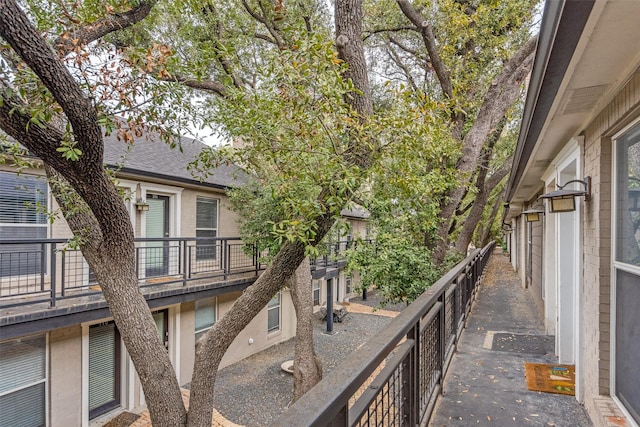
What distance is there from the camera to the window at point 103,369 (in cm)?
690

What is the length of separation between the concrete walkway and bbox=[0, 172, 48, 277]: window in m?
6.65

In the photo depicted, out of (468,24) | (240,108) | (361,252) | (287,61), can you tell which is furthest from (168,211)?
(468,24)

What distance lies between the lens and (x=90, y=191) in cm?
359

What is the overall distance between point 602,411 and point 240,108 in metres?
4.34

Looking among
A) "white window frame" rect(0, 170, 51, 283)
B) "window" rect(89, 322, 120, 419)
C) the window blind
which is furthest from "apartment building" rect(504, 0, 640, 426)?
"window" rect(89, 322, 120, 419)

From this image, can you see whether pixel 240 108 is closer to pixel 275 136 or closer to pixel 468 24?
pixel 275 136

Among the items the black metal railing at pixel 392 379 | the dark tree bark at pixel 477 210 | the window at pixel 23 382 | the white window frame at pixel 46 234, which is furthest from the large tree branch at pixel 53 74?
the dark tree bark at pixel 477 210

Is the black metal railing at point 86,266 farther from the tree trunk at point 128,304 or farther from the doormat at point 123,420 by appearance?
the doormat at point 123,420

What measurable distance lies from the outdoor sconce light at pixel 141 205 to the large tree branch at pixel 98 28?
3.65m

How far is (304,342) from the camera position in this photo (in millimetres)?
8883

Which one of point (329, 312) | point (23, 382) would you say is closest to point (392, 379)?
point (23, 382)

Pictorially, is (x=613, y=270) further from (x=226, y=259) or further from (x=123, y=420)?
(x=123, y=420)

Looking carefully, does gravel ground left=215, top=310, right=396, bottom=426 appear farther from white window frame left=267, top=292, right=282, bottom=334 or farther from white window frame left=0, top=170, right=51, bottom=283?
white window frame left=0, top=170, right=51, bottom=283

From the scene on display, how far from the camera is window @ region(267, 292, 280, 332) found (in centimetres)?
1205
